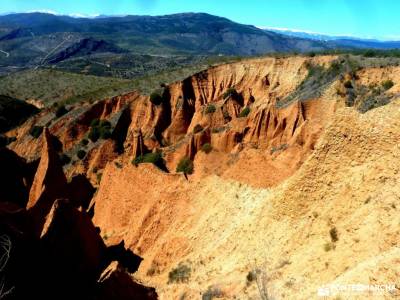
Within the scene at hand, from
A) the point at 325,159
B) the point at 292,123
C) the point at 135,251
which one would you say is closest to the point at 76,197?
the point at 135,251

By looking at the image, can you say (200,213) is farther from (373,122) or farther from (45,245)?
(373,122)

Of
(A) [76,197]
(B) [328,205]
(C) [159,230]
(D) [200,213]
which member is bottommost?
(A) [76,197]

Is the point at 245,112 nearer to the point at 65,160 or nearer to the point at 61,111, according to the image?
the point at 65,160

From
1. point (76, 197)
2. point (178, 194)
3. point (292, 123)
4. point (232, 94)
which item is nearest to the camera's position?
point (178, 194)

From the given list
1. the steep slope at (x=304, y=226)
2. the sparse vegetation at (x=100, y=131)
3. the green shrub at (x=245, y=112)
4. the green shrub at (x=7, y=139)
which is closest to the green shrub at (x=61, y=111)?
the green shrub at (x=7, y=139)

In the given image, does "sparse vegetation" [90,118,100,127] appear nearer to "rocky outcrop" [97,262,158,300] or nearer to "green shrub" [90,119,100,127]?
"green shrub" [90,119,100,127]

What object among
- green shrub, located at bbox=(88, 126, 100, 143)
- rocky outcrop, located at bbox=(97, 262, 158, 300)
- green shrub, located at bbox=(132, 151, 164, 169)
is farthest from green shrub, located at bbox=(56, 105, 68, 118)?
rocky outcrop, located at bbox=(97, 262, 158, 300)

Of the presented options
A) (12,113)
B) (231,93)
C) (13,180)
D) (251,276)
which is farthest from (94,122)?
(251,276)

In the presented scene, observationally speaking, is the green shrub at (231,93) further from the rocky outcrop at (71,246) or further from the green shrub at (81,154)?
the rocky outcrop at (71,246)
